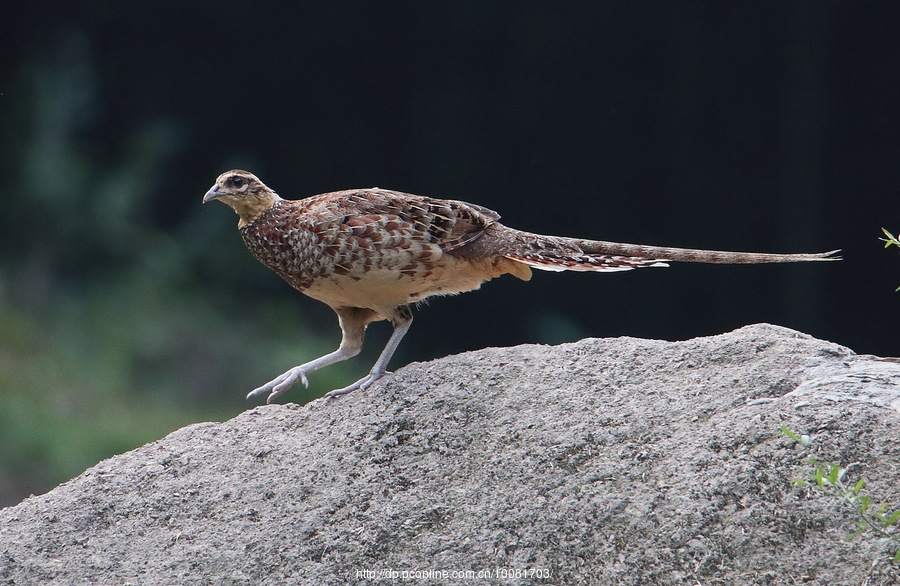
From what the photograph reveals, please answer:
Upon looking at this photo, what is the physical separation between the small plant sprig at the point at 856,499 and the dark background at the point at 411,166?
4.81m

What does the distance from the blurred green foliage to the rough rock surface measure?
4.96 m

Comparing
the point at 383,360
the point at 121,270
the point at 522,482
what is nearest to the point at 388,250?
the point at 383,360

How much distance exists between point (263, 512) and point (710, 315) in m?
5.30

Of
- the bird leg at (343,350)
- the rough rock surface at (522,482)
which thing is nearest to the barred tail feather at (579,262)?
the rough rock surface at (522,482)

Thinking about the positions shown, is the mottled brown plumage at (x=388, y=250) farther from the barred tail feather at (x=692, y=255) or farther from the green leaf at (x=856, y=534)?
the green leaf at (x=856, y=534)

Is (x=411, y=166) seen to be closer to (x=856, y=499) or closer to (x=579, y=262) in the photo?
(x=579, y=262)

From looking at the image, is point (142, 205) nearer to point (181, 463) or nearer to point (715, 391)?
point (181, 463)

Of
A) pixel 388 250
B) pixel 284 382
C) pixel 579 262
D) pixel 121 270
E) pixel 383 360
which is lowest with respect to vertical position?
pixel 121 270

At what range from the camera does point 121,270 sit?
9.23m

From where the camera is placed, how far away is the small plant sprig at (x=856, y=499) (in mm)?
2756

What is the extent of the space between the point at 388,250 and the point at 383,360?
0.44 metres

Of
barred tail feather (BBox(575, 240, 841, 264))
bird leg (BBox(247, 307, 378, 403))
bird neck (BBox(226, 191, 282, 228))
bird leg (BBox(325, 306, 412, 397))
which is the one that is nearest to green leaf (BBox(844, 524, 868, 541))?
barred tail feather (BBox(575, 240, 841, 264))

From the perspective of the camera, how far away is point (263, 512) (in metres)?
3.71

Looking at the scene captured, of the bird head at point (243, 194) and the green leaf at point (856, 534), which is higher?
the bird head at point (243, 194)
